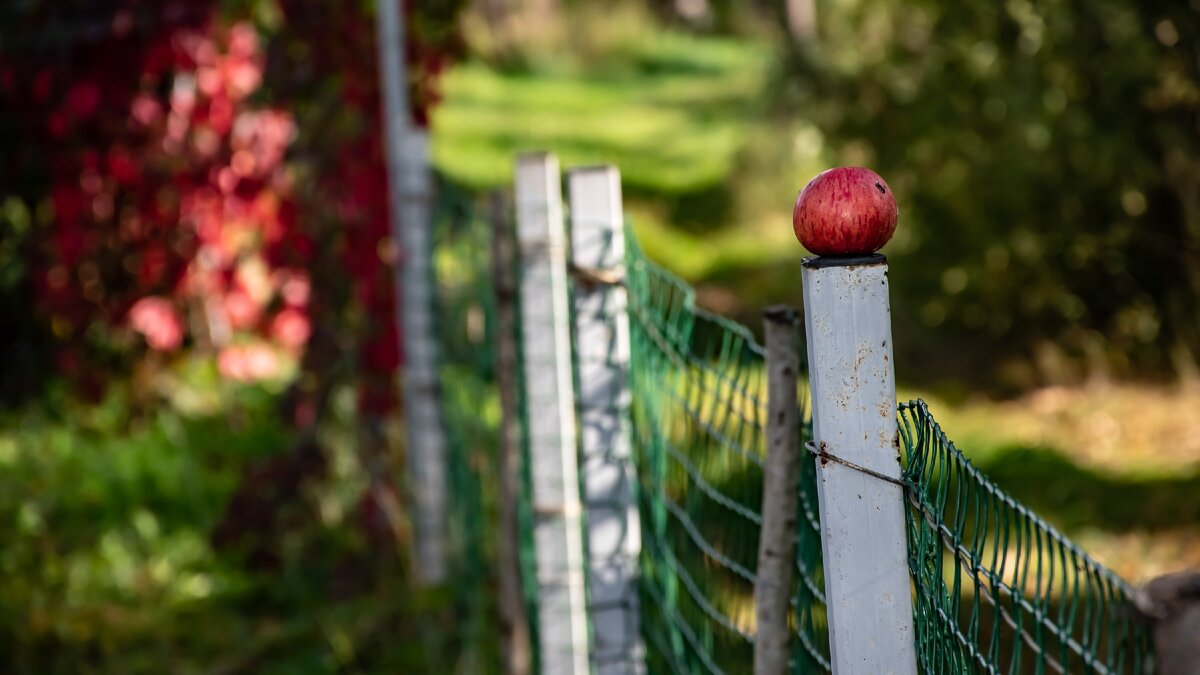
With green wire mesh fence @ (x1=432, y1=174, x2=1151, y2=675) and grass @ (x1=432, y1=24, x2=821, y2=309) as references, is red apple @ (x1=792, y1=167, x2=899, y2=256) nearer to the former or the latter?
green wire mesh fence @ (x1=432, y1=174, x2=1151, y2=675)

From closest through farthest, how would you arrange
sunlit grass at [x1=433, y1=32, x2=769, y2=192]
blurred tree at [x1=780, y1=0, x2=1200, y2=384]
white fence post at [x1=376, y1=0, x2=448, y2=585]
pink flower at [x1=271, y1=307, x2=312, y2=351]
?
white fence post at [x1=376, y1=0, x2=448, y2=585] < blurred tree at [x1=780, y1=0, x2=1200, y2=384] < pink flower at [x1=271, y1=307, x2=312, y2=351] < sunlit grass at [x1=433, y1=32, x2=769, y2=192]

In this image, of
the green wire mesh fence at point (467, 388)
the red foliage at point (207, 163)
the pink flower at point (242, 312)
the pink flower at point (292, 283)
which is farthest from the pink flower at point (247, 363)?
the green wire mesh fence at point (467, 388)

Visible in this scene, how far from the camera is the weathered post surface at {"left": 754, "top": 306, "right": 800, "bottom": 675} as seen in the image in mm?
1628

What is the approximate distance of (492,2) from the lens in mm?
15484

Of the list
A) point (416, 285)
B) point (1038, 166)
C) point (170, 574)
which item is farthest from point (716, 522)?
point (1038, 166)

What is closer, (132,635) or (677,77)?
(132,635)

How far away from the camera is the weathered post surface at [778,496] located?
1.63 m

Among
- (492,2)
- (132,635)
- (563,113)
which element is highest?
(492,2)

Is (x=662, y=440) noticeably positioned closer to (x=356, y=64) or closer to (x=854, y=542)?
(x=854, y=542)

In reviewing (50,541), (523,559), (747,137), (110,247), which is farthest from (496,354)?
(747,137)

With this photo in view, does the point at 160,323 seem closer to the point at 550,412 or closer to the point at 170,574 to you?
the point at 170,574

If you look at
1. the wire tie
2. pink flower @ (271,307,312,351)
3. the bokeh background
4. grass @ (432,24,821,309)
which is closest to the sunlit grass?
grass @ (432,24,821,309)

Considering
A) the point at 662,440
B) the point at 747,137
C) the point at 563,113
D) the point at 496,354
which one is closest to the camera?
the point at 662,440

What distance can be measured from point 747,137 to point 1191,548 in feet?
20.3
